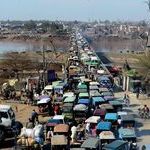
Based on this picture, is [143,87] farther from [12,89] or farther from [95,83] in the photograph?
[12,89]

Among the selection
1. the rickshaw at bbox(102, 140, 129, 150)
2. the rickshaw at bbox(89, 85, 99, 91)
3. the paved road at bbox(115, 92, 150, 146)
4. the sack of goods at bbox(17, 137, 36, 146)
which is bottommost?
the paved road at bbox(115, 92, 150, 146)

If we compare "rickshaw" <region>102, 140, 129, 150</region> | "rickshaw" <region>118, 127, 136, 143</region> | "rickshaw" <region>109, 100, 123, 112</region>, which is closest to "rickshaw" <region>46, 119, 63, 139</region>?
"rickshaw" <region>118, 127, 136, 143</region>

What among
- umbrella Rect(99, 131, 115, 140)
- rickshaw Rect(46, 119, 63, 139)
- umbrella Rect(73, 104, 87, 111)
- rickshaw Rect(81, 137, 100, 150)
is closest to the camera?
rickshaw Rect(81, 137, 100, 150)

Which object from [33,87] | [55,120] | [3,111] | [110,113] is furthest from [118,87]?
[3,111]

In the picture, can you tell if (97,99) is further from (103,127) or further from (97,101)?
(103,127)

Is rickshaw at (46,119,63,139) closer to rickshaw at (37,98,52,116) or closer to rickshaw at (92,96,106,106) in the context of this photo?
rickshaw at (37,98,52,116)

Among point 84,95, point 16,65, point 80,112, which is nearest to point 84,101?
point 80,112

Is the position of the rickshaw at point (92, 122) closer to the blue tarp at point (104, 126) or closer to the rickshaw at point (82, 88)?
the blue tarp at point (104, 126)

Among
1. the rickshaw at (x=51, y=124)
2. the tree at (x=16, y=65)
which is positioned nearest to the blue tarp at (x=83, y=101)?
the rickshaw at (x=51, y=124)

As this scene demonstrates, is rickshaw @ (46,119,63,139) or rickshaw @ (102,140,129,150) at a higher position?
rickshaw @ (102,140,129,150)
